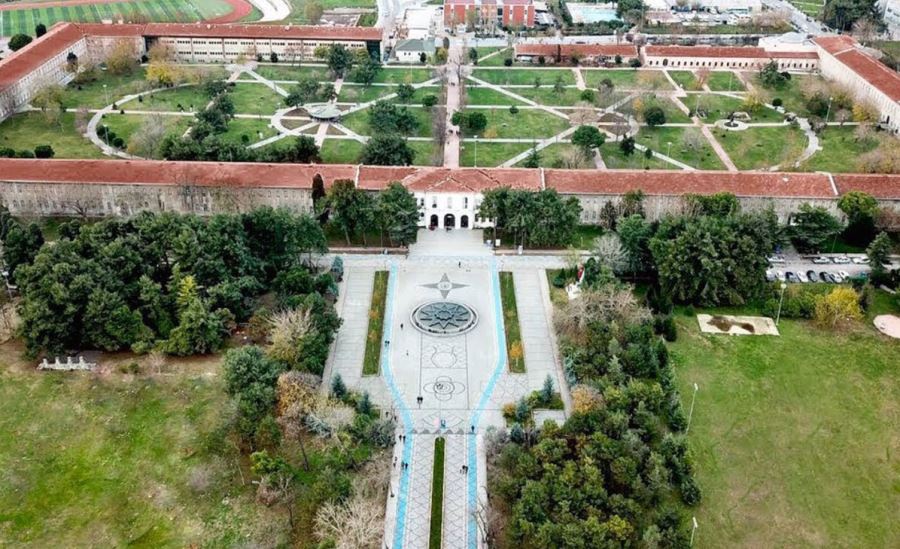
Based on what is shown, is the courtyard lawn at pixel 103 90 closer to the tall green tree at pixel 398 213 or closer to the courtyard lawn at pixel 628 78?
the tall green tree at pixel 398 213

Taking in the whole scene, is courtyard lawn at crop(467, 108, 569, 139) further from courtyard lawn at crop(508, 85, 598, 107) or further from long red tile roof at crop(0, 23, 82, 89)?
long red tile roof at crop(0, 23, 82, 89)

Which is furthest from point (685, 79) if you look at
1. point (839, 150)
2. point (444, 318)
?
point (444, 318)

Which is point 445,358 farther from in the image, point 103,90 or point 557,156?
point 103,90

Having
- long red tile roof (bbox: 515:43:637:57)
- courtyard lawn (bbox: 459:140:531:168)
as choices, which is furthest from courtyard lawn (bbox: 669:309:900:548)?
long red tile roof (bbox: 515:43:637:57)

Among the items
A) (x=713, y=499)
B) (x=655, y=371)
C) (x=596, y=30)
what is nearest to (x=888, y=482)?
(x=713, y=499)

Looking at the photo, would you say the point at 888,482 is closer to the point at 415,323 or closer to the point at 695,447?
the point at 695,447
